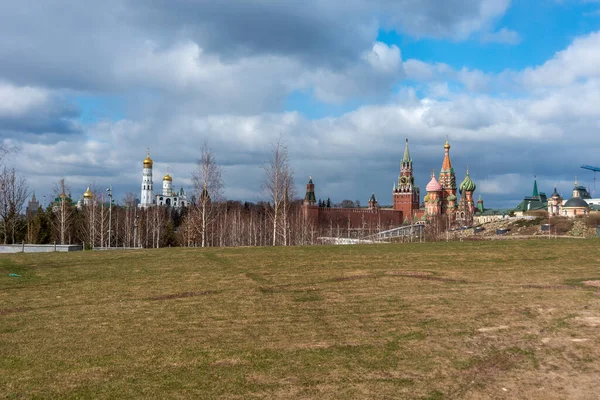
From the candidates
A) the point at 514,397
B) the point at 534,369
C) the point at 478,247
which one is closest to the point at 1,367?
the point at 514,397

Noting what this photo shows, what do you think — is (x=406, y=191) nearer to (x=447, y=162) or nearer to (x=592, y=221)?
(x=447, y=162)

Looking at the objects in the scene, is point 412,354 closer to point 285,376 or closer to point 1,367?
point 285,376

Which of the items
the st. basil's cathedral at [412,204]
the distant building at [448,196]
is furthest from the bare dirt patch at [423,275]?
the distant building at [448,196]

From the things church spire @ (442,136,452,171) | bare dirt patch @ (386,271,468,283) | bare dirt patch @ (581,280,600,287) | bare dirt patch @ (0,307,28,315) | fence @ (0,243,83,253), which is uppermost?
church spire @ (442,136,452,171)

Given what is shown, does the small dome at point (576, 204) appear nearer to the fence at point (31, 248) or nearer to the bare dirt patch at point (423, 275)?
the fence at point (31, 248)

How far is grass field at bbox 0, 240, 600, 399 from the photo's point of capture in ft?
31.5

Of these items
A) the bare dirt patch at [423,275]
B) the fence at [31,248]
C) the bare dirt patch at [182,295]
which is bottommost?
the bare dirt patch at [182,295]

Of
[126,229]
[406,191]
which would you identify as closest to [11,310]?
[126,229]

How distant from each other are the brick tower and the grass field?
145 m

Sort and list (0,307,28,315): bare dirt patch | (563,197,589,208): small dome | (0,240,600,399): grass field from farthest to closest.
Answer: (563,197,589,208): small dome < (0,307,28,315): bare dirt patch < (0,240,600,399): grass field

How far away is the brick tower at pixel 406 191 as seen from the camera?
16750 centimetres

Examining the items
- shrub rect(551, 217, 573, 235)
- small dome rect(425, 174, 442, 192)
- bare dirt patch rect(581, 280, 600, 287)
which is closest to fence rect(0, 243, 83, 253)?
bare dirt patch rect(581, 280, 600, 287)

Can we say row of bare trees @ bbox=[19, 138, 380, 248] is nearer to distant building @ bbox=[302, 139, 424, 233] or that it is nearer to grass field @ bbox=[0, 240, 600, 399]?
grass field @ bbox=[0, 240, 600, 399]

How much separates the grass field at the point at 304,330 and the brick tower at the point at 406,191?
477 ft
